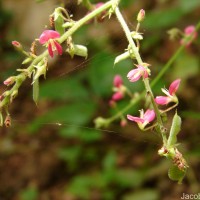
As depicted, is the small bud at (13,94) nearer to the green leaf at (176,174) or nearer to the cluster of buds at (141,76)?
the cluster of buds at (141,76)

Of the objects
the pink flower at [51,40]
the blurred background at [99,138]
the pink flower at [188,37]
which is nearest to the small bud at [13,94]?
the pink flower at [51,40]

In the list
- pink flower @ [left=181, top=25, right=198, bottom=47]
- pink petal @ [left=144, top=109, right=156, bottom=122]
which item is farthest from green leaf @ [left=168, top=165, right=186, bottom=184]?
pink flower @ [left=181, top=25, right=198, bottom=47]

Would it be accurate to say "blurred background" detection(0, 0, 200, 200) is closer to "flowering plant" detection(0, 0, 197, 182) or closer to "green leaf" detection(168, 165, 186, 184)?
"flowering plant" detection(0, 0, 197, 182)

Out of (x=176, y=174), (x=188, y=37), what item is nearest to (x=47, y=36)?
(x=176, y=174)

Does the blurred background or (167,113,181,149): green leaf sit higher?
the blurred background

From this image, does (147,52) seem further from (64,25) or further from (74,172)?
(64,25)

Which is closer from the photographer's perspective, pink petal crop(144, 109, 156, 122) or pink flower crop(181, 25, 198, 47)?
pink petal crop(144, 109, 156, 122)

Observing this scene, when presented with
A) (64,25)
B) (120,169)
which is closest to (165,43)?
(120,169)

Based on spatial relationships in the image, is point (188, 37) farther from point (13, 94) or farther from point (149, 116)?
point (13, 94)
